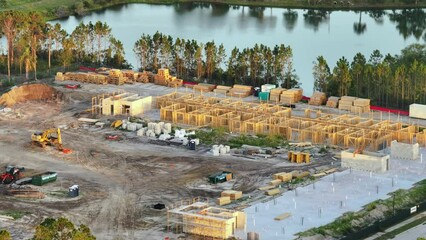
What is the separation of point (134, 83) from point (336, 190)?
25.0m

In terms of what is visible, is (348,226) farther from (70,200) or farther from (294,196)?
(70,200)

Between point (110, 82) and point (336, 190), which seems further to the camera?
point (110, 82)

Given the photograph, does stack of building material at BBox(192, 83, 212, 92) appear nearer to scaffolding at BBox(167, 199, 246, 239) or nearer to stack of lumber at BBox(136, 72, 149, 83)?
stack of lumber at BBox(136, 72, 149, 83)

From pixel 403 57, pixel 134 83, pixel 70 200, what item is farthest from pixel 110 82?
pixel 70 200

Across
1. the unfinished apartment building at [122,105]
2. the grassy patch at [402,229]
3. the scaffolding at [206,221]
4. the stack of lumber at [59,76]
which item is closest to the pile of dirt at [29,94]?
the unfinished apartment building at [122,105]

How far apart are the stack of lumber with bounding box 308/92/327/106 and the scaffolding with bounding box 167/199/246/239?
71.0 feet

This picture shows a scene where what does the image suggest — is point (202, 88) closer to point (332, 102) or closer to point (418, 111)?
point (332, 102)

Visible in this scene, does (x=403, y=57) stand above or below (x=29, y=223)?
above

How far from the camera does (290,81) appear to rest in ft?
231

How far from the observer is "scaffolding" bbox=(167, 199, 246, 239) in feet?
138

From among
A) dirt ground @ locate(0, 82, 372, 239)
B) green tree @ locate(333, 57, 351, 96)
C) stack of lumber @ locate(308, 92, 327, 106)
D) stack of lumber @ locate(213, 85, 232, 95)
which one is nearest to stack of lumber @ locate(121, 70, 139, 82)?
stack of lumber @ locate(213, 85, 232, 95)

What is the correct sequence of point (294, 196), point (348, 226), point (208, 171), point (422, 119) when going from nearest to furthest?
1. point (348, 226)
2. point (294, 196)
3. point (208, 171)
4. point (422, 119)

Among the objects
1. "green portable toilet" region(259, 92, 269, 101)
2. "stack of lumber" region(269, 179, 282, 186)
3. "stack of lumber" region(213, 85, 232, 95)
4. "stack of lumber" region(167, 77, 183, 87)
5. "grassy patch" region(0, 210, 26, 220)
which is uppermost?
"stack of lumber" region(167, 77, 183, 87)

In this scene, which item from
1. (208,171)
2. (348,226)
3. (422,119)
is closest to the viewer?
(348,226)
